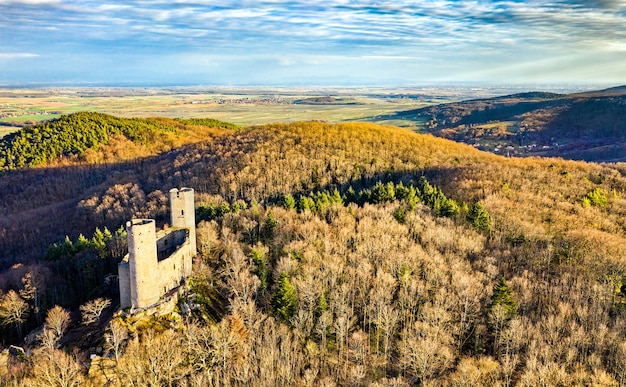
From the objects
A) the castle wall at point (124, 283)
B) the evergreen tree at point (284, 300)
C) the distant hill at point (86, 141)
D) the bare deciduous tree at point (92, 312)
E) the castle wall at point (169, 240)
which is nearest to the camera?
the castle wall at point (124, 283)

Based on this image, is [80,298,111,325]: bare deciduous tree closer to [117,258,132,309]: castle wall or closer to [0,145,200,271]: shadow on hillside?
[117,258,132,309]: castle wall

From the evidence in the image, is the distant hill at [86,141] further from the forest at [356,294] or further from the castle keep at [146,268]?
the castle keep at [146,268]

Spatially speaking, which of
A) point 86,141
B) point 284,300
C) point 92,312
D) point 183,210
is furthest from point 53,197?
point 284,300

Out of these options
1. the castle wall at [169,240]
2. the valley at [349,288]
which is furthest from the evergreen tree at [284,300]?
the castle wall at [169,240]

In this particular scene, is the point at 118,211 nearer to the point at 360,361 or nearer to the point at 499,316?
the point at 360,361

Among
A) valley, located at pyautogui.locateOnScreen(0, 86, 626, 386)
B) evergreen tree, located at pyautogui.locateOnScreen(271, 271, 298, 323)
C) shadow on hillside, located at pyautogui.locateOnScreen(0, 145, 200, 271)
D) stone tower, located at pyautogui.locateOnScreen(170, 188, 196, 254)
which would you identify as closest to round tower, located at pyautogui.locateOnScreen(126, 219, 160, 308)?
valley, located at pyautogui.locateOnScreen(0, 86, 626, 386)
